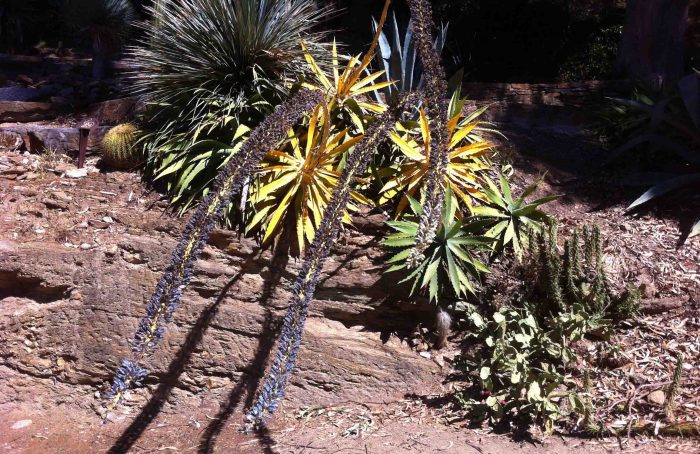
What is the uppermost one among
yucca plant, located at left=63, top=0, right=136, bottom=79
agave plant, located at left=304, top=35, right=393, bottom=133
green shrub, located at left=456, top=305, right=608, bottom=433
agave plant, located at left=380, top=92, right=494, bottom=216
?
yucca plant, located at left=63, top=0, right=136, bottom=79

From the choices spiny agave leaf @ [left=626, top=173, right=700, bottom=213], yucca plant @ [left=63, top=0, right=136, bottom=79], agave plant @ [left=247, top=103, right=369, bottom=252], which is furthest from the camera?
yucca plant @ [left=63, top=0, right=136, bottom=79]

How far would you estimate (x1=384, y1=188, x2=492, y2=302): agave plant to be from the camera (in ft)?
16.3

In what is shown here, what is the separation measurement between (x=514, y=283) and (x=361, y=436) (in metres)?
1.68

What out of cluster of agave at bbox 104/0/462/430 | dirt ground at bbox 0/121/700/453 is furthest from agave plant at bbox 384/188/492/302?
cluster of agave at bbox 104/0/462/430

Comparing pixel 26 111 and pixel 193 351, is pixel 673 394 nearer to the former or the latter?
pixel 193 351

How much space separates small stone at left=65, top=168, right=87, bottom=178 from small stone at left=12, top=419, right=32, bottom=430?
2201 millimetres

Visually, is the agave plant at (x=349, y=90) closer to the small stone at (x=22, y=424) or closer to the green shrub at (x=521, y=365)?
the green shrub at (x=521, y=365)

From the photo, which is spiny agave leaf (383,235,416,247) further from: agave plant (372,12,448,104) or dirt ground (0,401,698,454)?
agave plant (372,12,448,104)

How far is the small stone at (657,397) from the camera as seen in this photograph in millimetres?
4609

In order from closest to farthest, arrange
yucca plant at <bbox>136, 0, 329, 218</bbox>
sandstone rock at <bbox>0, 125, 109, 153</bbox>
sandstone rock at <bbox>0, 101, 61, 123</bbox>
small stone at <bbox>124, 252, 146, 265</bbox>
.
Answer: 1. small stone at <bbox>124, 252, 146, 265</bbox>
2. yucca plant at <bbox>136, 0, 329, 218</bbox>
3. sandstone rock at <bbox>0, 125, 109, 153</bbox>
4. sandstone rock at <bbox>0, 101, 61, 123</bbox>

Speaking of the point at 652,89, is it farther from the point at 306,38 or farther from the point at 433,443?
the point at 433,443

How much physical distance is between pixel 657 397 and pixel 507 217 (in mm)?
1677

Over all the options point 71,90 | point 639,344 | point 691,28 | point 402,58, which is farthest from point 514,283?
point 691,28

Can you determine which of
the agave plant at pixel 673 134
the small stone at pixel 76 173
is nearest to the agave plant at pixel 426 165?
the agave plant at pixel 673 134
